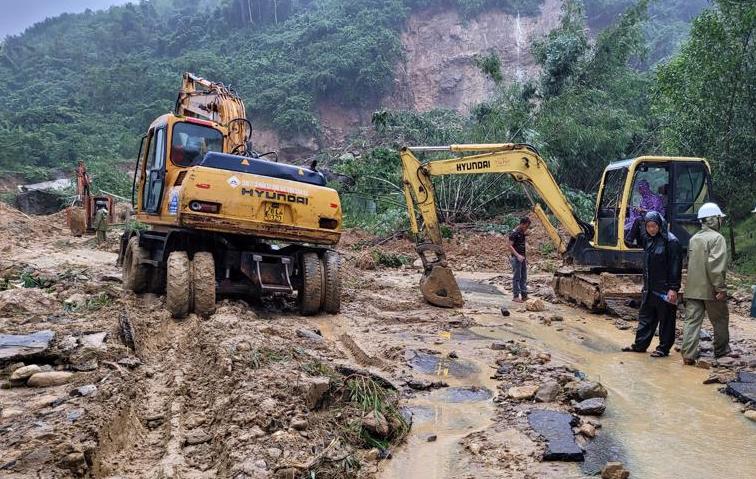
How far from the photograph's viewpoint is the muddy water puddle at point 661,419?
3598mm

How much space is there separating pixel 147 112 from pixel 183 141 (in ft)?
124

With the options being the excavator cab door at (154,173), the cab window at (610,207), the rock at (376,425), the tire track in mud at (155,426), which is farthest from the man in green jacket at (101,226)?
the rock at (376,425)

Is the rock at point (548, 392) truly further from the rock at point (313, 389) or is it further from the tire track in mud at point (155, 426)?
the tire track in mud at point (155, 426)

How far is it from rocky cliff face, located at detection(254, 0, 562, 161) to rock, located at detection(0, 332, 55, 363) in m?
44.4

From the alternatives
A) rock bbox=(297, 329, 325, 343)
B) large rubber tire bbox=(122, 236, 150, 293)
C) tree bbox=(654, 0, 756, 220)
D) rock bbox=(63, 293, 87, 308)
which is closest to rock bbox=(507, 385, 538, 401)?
rock bbox=(297, 329, 325, 343)

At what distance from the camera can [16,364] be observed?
4.40 m

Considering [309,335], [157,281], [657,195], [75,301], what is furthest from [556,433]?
[157,281]

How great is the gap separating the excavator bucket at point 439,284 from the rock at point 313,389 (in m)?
4.65

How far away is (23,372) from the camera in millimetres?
4195

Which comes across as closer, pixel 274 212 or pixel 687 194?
pixel 274 212

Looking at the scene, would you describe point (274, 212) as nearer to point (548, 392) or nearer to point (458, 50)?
point (548, 392)

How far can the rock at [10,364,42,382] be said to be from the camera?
13.6 feet

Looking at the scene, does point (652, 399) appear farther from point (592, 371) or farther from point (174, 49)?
point (174, 49)

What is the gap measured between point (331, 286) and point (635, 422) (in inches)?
172
